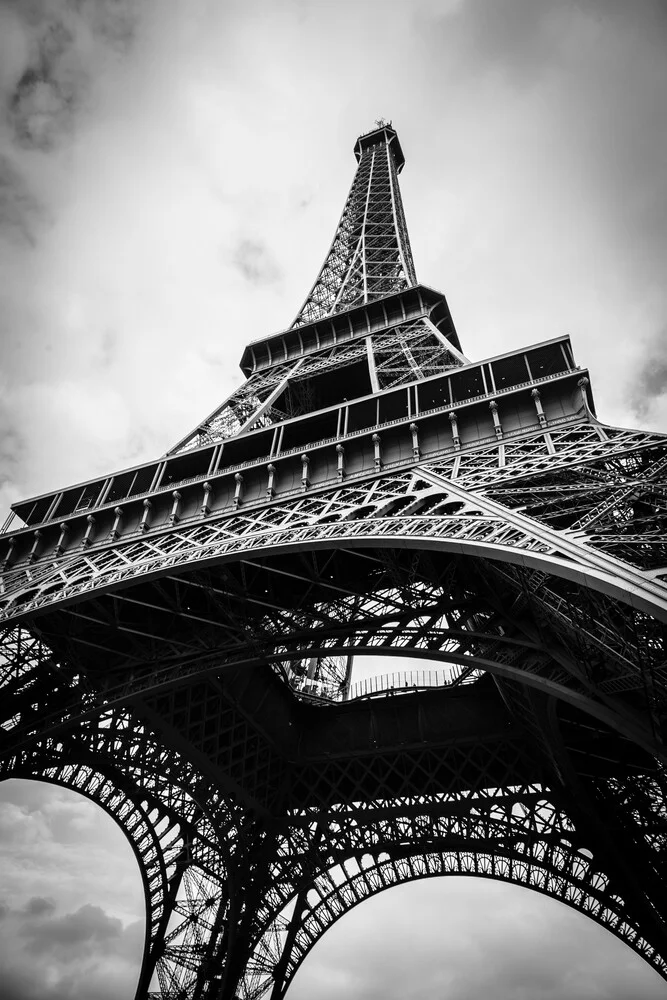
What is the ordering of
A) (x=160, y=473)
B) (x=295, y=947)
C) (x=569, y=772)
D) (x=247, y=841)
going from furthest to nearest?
(x=295, y=947) < (x=247, y=841) < (x=160, y=473) < (x=569, y=772)

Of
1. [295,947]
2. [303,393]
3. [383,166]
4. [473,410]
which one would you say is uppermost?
[383,166]

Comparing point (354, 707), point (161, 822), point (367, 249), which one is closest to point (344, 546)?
point (354, 707)

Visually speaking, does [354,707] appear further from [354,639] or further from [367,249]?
[367,249]

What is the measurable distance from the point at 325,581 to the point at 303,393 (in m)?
14.3

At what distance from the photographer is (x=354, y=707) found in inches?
1129

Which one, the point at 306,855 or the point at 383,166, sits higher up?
the point at 383,166

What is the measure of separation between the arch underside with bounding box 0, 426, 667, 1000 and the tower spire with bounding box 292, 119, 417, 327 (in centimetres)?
1961

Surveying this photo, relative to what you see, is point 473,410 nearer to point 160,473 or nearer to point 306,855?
point 160,473

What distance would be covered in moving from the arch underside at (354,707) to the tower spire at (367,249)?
64.3 feet

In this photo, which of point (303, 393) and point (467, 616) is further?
point (303, 393)

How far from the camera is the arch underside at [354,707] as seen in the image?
12.1 meters

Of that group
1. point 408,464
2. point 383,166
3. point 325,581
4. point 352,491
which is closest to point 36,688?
point 325,581

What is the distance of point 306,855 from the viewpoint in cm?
2942

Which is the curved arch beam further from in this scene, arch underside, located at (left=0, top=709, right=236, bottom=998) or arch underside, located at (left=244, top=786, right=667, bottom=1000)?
arch underside, located at (left=244, top=786, right=667, bottom=1000)
